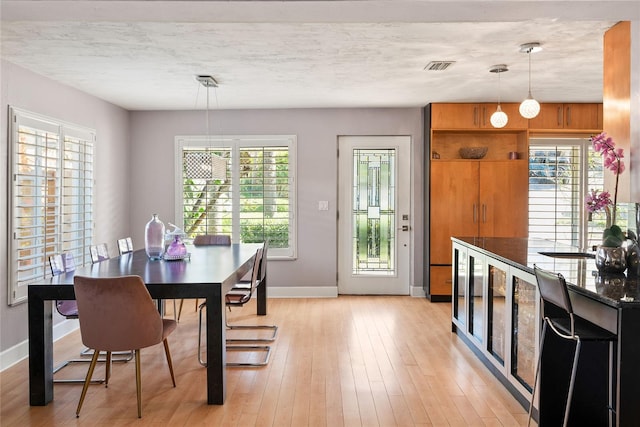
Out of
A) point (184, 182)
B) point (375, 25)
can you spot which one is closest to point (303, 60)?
point (375, 25)

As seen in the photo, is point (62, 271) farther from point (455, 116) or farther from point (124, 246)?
point (455, 116)

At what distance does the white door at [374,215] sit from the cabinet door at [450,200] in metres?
0.45

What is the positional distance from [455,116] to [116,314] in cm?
459

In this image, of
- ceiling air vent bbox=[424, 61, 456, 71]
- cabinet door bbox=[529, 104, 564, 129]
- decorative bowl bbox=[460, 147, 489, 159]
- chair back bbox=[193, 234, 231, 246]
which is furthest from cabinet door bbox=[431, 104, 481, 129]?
chair back bbox=[193, 234, 231, 246]

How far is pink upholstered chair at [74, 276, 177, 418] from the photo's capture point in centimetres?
282

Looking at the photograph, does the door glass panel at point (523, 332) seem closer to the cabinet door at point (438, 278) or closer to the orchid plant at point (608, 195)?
the orchid plant at point (608, 195)

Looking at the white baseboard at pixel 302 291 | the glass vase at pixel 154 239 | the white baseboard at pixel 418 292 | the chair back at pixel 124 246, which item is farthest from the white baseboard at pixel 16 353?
the white baseboard at pixel 418 292

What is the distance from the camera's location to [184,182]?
6512 millimetres

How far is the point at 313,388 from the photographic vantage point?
337cm

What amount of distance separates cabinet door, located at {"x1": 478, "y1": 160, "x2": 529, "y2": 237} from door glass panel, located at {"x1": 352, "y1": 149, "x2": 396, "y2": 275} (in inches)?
44.4

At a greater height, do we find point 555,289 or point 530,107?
point 530,107

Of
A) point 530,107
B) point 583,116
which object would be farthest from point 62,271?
point 583,116

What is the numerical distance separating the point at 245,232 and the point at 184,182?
1.02m

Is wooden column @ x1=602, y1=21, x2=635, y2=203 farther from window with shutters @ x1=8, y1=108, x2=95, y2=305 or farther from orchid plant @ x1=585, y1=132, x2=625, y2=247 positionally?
window with shutters @ x1=8, y1=108, x2=95, y2=305
